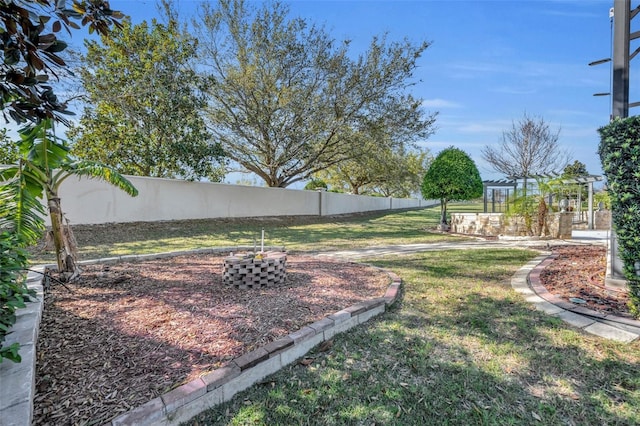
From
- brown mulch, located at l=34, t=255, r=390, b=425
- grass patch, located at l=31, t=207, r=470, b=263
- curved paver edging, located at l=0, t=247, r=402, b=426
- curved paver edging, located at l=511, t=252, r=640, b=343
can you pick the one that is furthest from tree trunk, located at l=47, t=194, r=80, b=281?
curved paver edging, located at l=511, t=252, r=640, b=343

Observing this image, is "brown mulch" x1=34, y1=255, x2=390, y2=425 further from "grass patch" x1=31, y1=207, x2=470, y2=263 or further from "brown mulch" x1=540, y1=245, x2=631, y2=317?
"grass patch" x1=31, y1=207, x2=470, y2=263

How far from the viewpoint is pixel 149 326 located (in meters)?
2.70

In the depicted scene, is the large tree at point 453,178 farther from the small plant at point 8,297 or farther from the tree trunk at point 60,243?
the small plant at point 8,297

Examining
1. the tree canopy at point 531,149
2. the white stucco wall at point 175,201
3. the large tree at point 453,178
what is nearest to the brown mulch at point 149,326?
the white stucco wall at point 175,201

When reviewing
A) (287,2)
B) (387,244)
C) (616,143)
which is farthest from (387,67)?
(616,143)

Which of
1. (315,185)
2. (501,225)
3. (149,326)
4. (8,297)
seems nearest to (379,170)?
(315,185)

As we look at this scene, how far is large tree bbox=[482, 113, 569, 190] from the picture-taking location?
1875 centimetres

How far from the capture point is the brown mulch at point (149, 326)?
1.85 meters

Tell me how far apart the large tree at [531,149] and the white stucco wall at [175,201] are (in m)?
12.8

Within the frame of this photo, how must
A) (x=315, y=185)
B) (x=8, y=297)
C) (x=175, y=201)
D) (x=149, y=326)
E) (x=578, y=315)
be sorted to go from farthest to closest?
(x=315, y=185) → (x=175, y=201) → (x=578, y=315) → (x=149, y=326) → (x=8, y=297)

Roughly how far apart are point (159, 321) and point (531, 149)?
22882mm

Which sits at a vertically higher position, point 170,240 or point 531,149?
point 531,149

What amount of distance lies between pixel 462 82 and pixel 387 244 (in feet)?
22.8

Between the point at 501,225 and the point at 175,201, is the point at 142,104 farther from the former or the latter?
the point at 501,225
